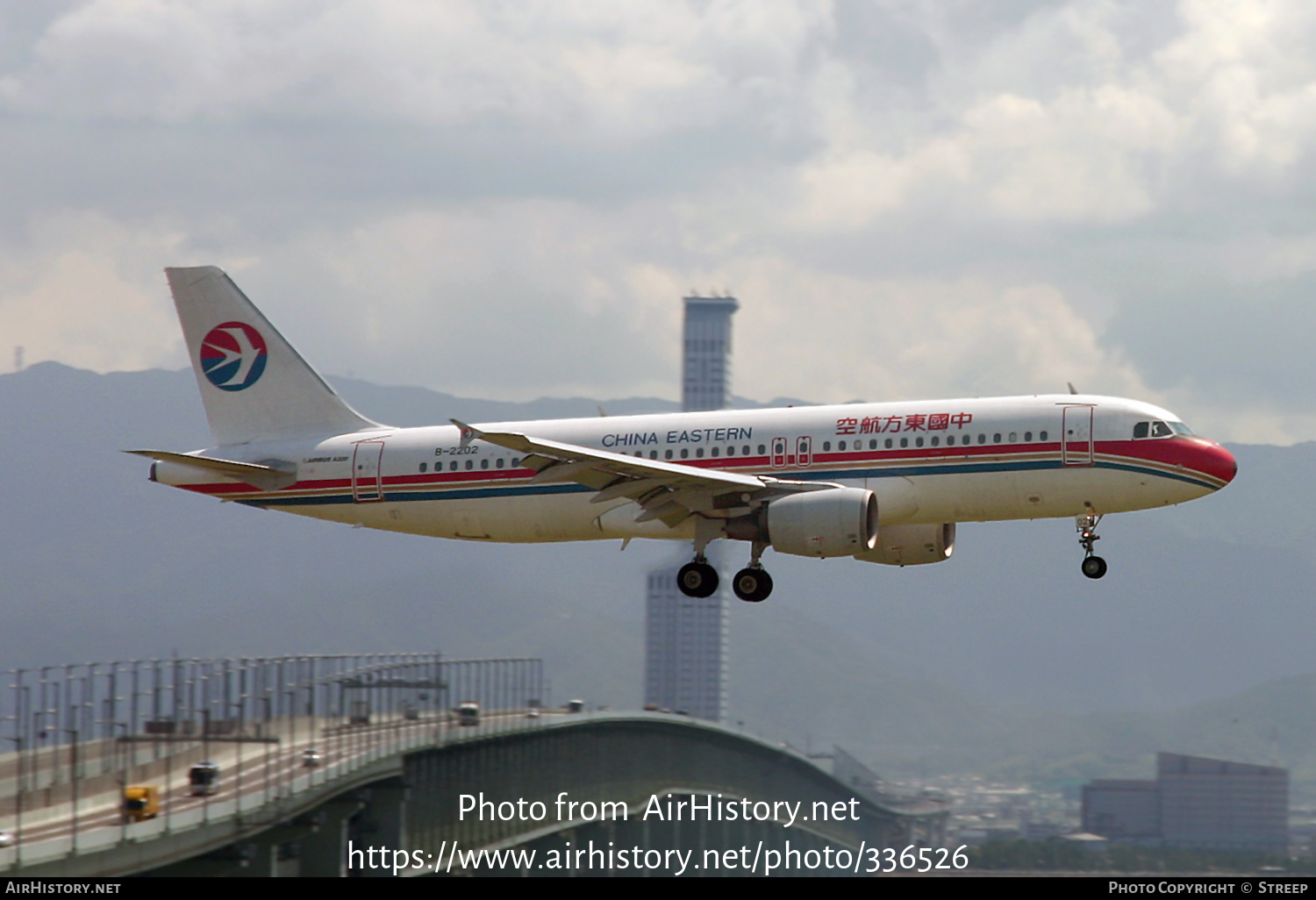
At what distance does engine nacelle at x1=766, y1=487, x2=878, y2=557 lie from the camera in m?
45.9

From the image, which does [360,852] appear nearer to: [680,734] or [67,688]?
[67,688]

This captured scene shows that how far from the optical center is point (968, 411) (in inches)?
1876

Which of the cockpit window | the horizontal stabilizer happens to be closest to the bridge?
the horizontal stabilizer

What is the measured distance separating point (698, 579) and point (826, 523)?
5547 millimetres

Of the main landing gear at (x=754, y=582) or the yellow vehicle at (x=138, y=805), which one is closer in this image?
the yellow vehicle at (x=138, y=805)

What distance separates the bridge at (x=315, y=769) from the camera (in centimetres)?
4788

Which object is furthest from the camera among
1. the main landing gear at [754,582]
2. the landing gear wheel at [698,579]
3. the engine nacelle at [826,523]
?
the landing gear wheel at [698,579]

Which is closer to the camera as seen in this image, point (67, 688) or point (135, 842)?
point (135, 842)

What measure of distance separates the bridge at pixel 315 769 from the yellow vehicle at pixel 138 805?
0.23m

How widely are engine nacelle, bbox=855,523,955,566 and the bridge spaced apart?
19593 mm

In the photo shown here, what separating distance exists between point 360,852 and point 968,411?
30.9 metres

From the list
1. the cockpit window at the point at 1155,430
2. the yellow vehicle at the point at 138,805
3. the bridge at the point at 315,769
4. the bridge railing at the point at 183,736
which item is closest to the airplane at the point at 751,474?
the cockpit window at the point at 1155,430

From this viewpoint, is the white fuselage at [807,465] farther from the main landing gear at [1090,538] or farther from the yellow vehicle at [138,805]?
the yellow vehicle at [138,805]

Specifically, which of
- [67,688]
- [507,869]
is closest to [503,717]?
[507,869]
